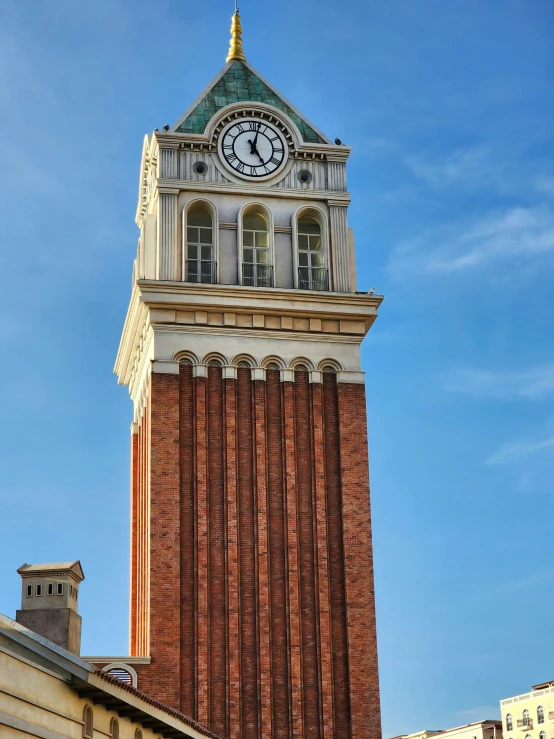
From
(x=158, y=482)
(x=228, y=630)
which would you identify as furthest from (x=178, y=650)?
(x=158, y=482)

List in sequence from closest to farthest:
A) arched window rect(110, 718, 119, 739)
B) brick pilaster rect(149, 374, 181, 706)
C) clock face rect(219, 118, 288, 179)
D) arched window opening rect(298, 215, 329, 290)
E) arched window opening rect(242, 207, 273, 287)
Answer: arched window rect(110, 718, 119, 739), brick pilaster rect(149, 374, 181, 706), arched window opening rect(242, 207, 273, 287), arched window opening rect(298, 215, 329, 290), clock face rect(219, 118, 288, 179)

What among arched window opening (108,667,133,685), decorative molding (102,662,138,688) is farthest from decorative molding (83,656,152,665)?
arched window opening (108,667,133,685)

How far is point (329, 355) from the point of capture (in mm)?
45594

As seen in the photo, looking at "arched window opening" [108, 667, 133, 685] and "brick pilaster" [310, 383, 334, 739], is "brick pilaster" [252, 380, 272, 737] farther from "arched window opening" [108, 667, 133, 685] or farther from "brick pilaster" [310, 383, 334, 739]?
"arched window opening" [108, 667, 133, 685]

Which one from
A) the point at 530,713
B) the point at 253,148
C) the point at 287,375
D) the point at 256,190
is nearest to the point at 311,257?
the point at 256,190

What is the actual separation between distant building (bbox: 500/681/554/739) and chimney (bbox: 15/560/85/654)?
2464 inches

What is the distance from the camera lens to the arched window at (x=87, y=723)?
23.1 metres

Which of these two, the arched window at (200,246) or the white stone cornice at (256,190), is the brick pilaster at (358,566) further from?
the white stone cornice at (256,190)

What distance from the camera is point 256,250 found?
4700cm

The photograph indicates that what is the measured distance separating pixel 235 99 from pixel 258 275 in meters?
7.02

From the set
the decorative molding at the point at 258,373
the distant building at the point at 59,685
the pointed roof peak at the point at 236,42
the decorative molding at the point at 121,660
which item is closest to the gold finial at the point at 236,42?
the pointed roof peak at the point at 236,42

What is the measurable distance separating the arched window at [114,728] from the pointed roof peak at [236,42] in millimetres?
31785

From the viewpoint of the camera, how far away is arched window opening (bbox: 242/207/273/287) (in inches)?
1822

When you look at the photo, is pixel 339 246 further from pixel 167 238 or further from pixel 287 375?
pixel 167 238
